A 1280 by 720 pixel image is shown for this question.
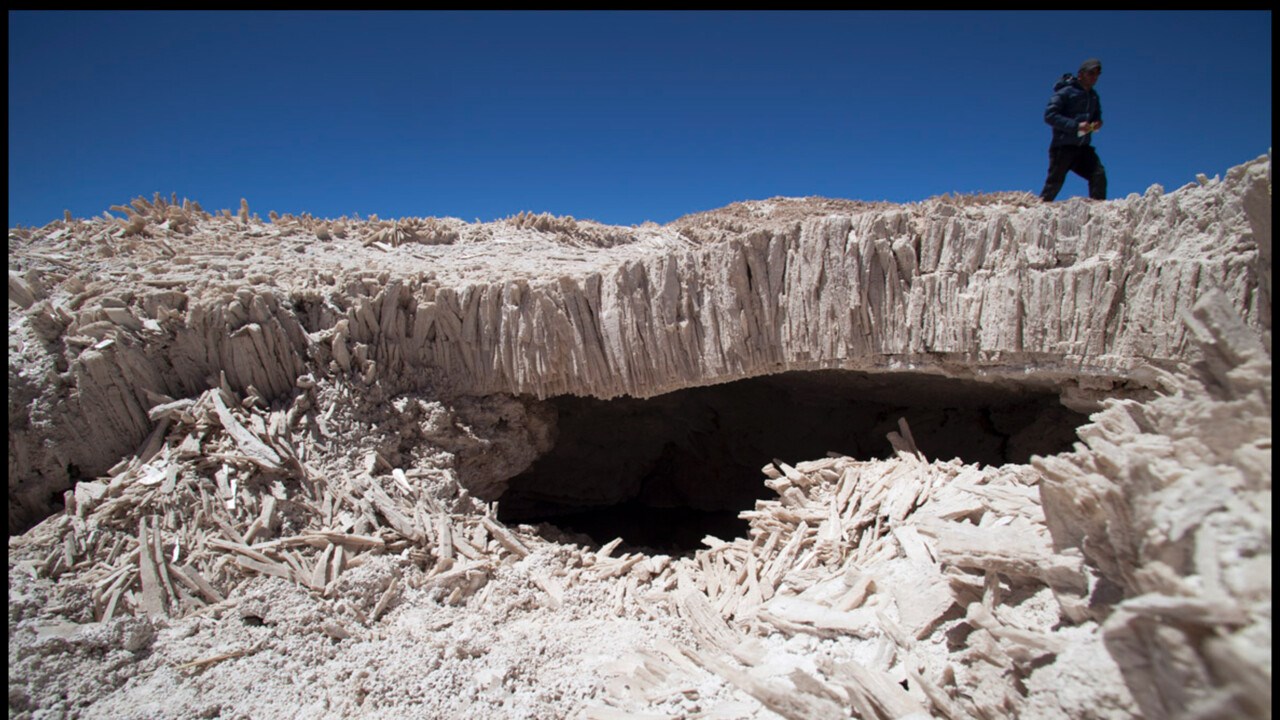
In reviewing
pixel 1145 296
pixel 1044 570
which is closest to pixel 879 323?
pixel 1145 296

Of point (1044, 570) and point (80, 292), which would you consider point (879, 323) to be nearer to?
point (1044, 570)

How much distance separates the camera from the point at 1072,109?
520 centimetres

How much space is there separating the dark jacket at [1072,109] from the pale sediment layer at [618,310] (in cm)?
136

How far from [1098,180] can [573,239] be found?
→ 524 centimetres

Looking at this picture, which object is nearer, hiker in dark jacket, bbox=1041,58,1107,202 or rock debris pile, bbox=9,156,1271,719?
rock debris pile, bbox=9,156,1271,719

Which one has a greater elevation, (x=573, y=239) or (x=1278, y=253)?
(x=573, y=239)

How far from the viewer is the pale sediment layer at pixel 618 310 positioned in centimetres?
365

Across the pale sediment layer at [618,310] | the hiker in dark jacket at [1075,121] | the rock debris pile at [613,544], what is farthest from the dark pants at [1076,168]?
the rock debris pile at [613,544]

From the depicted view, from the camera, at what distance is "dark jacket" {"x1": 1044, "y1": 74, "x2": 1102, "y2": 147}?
5.16 meters

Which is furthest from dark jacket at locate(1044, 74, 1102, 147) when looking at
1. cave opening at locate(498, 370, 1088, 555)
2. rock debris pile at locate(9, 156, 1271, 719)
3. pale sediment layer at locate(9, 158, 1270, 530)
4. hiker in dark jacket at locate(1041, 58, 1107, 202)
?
cave opening at locate(498, 370, 1088, 555)

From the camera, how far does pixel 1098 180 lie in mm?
5461

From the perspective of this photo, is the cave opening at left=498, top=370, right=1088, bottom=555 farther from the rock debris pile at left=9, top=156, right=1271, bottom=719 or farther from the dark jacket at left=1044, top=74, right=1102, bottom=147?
the dark jacket at left=1044, top=74, right=1102, bottom=147

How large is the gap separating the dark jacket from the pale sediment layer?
53.6 inches

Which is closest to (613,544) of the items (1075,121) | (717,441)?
(717,441)
